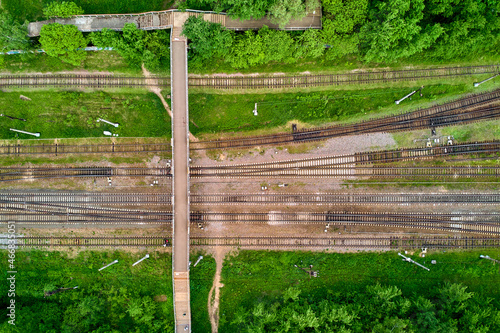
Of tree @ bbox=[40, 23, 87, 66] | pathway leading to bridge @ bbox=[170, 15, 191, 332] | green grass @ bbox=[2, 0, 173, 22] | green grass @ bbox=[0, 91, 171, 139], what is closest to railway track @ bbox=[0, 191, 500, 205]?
pathway leading to bridge @ bbox=[170, 15, 191, 332]


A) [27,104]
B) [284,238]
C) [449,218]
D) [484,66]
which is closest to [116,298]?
[284,238]

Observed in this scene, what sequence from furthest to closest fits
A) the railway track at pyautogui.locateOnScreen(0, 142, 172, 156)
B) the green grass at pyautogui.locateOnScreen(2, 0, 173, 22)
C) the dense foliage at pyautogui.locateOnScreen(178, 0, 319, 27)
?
the railway track at pyautogui.locateOnScreen(0, 142, 172, 156) < the green grass at pyautogui.locateOnScreen(2, 0, 173, 22) < the dense foliage at pyautogui.locateOnScreen(178, 0, 319, 27)

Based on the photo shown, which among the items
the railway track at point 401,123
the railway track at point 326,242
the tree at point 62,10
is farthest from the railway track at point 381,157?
the tree at point 62,10

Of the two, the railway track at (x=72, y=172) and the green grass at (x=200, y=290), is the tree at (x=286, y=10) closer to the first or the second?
the railway track at (x=72, y=172)

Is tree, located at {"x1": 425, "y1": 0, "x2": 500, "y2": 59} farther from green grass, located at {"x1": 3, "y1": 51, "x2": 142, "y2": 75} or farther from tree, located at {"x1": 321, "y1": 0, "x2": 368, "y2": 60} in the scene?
green grass, located at {"x1": 3, "y1": 51, "x2": 142, "y2": 75}

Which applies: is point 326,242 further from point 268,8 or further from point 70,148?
point 70,148

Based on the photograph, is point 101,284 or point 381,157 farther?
point 381,157

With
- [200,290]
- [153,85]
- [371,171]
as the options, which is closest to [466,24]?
[371,171]
